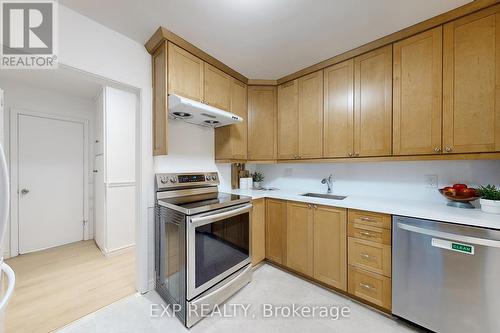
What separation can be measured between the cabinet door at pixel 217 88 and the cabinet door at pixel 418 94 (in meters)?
1.71

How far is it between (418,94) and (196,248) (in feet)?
7.54

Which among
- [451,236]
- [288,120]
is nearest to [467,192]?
[451,236]

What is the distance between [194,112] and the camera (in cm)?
193

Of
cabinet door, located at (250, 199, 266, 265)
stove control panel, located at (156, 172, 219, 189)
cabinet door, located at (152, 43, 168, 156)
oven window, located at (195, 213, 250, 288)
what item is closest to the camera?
oven window, located at (195, 213, 250, 288)

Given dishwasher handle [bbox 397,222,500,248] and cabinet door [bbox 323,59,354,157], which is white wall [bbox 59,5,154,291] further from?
dishwasher handle [bbox 397,222,500,248]

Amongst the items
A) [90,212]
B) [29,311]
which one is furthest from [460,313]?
[90,212]

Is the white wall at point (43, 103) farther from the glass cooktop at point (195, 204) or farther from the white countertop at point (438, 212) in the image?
the white countertop at point (438, 212)

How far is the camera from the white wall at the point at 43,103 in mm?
2732

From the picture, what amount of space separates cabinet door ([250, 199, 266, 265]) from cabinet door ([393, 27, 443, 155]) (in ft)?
4.89

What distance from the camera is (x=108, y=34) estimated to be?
1.69 meters

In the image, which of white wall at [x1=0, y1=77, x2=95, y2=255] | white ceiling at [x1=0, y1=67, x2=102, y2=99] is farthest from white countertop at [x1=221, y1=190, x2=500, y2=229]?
white wall at [x1=0, y1=77, x2=95, y2=255]

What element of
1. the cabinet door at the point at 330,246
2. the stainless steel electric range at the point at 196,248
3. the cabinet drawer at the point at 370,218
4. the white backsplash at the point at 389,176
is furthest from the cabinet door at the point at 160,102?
the cabinet drawer at the point at 370,218

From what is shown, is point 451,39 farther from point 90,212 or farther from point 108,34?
point 90,212

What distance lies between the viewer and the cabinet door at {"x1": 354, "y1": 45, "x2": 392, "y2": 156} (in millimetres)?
1865
